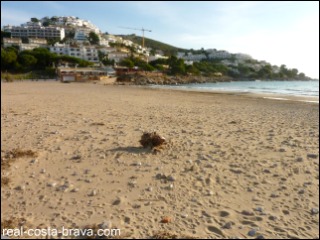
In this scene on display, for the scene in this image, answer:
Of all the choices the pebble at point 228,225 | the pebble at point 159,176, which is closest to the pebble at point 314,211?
the pebble at point 228,225

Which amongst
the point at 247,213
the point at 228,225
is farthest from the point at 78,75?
the point at 228,225

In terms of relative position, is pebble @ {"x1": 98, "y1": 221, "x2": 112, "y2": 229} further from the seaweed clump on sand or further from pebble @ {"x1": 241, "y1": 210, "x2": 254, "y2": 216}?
the seaweed clump on sand

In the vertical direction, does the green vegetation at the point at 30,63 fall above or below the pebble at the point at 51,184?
above

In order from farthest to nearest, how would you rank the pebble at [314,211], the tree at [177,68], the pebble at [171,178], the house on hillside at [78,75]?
the tree at [177,68] < the house on hillside at [78,75] < the pebble at [171,178] < the pebble at [314,211]

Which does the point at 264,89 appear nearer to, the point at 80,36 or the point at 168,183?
the point at 168,183

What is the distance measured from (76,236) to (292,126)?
9.41m

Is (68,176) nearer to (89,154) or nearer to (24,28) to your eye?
(89,154)

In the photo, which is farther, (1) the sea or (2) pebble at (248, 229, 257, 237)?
(1) the sea


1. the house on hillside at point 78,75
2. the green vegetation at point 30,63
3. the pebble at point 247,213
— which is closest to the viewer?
the pebble at point 247,213

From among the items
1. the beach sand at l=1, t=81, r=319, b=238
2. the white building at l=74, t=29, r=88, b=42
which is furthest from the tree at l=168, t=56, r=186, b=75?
the beach sand at l=1, t=81, r=319, b=238

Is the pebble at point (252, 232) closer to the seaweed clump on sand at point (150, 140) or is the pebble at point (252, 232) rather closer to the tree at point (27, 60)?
the seaweed clump on sand at point (150, 140)

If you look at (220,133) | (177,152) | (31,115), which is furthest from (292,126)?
(31,115)

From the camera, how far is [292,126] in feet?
36.7

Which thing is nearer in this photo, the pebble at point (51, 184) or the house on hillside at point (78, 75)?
the pebble at point (51, 184)
